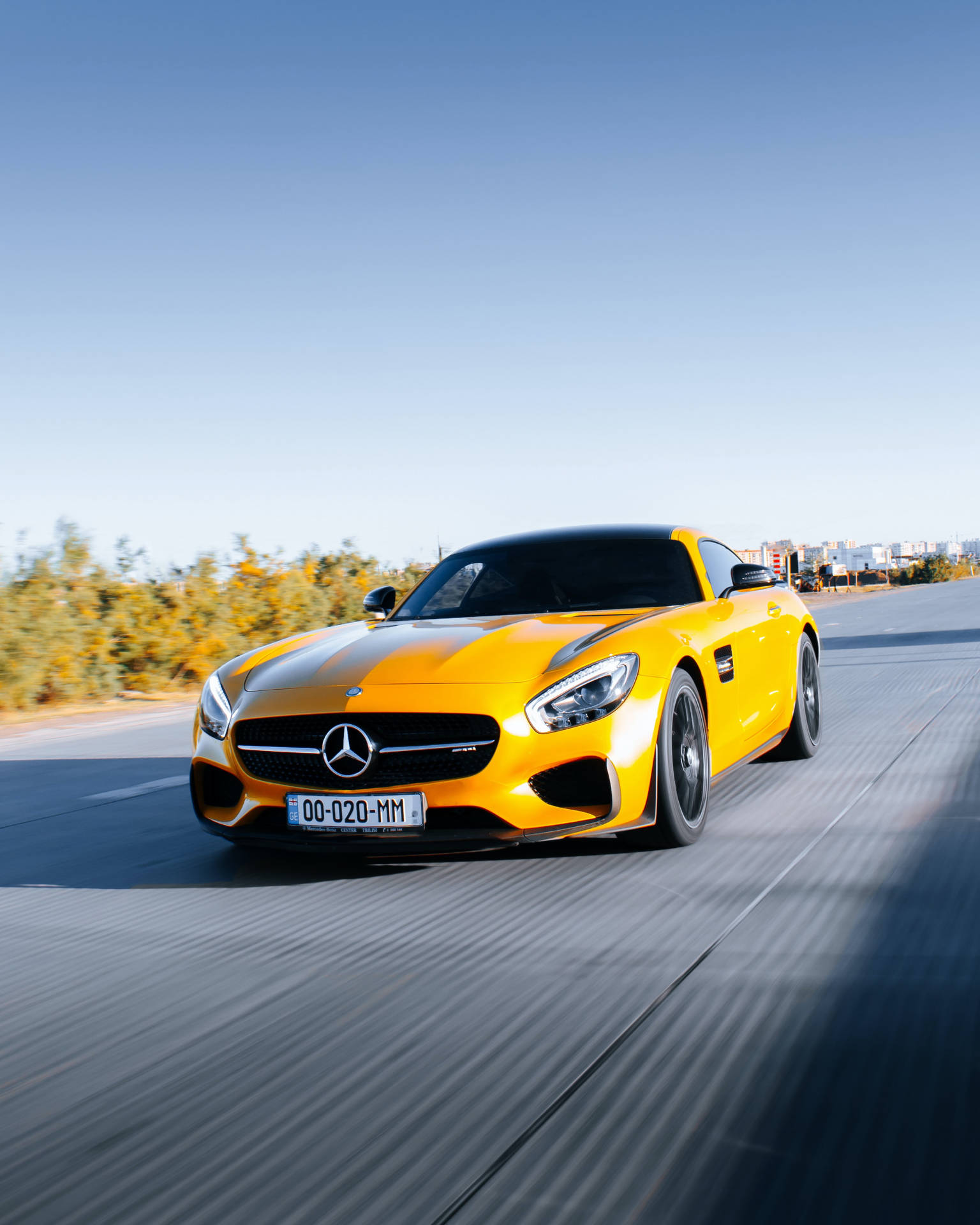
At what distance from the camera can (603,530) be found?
6.89 meters

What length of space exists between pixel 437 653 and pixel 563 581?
1.46 meters

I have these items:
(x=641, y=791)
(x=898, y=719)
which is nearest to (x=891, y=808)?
(x=641, y=791)

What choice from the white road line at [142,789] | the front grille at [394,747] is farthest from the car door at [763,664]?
the white road line at [142,789]

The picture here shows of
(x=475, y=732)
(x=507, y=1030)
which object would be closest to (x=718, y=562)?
(x=475, y=732)

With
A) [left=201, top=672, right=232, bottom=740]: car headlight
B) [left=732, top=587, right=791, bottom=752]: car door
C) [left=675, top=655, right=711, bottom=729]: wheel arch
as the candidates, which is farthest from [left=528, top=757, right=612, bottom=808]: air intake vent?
[left=732, top=587, right=791, bottom=752]: car door

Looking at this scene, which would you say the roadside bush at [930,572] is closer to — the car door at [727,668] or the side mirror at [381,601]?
the car door at [727,668]

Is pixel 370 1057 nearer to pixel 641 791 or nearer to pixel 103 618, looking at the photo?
pixel 641 791

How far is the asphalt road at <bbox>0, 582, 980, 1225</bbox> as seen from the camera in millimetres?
2447

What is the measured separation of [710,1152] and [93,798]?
5852 millimetres

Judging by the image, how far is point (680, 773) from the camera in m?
5.34

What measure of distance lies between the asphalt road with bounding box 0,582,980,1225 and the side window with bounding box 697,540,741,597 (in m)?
1.31

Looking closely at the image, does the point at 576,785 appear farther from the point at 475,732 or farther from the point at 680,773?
the point at 680,773

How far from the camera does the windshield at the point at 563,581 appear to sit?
6434mm

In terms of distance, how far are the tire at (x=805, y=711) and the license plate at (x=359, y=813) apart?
3417 millimetres
